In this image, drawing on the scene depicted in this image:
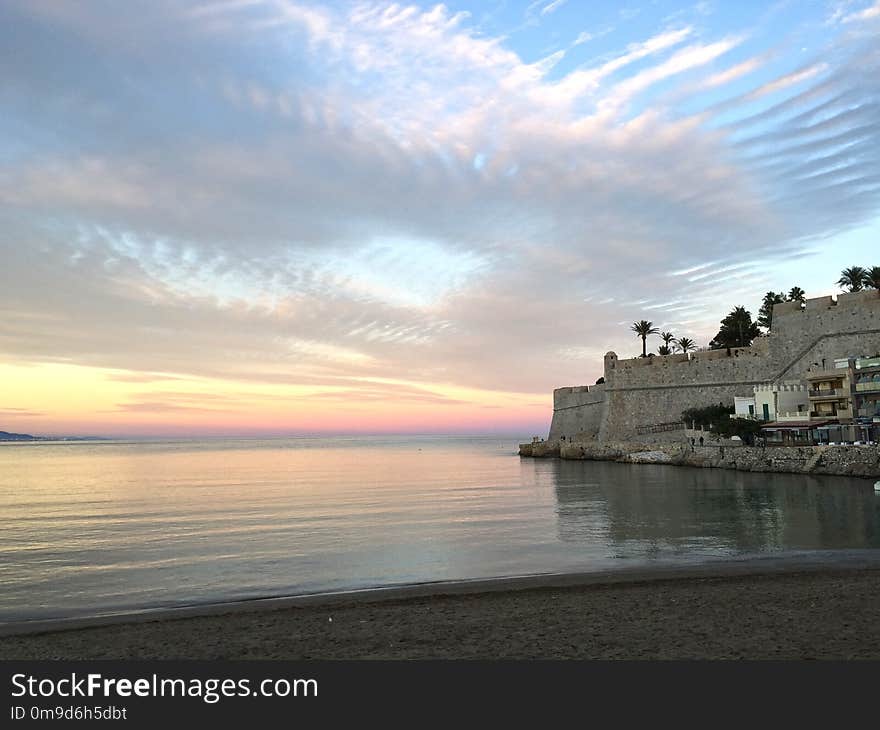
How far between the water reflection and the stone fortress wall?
16.4 metres

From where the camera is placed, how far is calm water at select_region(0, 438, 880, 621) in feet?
45.9

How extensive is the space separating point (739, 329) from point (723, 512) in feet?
182

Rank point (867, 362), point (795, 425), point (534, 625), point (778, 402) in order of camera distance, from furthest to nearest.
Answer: point (778, 402)
point (795, 425)
point (867, 362)
point (534, 625)

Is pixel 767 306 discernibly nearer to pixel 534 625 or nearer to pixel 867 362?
pixel 867 362

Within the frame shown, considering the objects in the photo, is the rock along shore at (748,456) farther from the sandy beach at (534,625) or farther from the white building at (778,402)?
the sandy beach at (534,625)

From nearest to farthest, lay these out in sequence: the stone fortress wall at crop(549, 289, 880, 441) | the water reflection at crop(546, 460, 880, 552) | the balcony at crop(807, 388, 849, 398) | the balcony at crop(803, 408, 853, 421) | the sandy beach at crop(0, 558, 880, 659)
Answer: the sandy beach at crop(0, 558, 880, 659), the water reflection at crop(546, 460, 880, 552), the balcony at crop(803, 408, 853, 421), the balcony at crop(807, 388, 849, 398), the stone fortress wall at crop(549, 289, 880, 441)

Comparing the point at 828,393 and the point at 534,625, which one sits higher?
the point at 828,393

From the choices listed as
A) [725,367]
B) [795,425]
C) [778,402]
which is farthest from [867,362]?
[725,367]

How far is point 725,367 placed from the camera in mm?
59125

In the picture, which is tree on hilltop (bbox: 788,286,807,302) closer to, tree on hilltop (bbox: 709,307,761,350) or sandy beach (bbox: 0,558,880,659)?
tree on hilltop (bbox: 709,307,761,350)

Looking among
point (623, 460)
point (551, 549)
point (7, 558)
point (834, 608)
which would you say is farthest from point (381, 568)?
A: point (623, 460)

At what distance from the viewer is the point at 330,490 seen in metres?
40.8

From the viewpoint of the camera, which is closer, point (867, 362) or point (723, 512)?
point (723, 512)

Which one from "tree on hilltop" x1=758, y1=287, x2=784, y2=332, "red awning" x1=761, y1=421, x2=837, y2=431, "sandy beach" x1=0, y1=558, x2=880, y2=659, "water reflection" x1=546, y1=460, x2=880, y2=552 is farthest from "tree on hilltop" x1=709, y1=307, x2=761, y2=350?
"sandy beach" x1=0, y1=558, x2=880, y2=659
